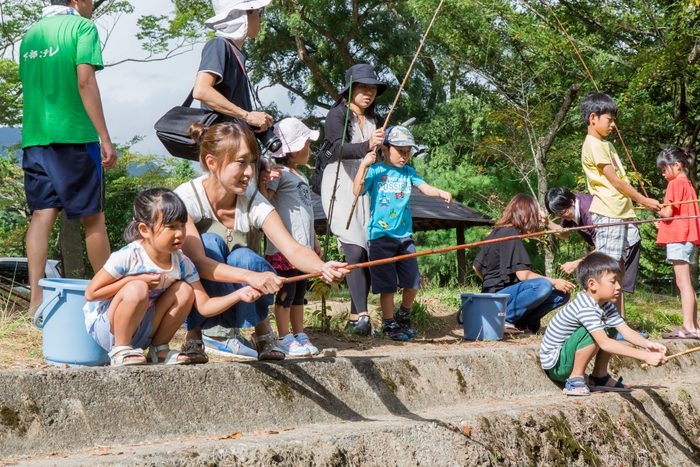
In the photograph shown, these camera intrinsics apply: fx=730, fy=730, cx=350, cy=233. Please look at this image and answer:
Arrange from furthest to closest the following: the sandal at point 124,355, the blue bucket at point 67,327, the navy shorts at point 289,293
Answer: the navy shorts at point 289,293 < the blue bucket at point 67,327 < the sandal at point 124,355

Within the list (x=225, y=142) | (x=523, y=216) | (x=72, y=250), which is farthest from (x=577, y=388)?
(x=72, y=250)

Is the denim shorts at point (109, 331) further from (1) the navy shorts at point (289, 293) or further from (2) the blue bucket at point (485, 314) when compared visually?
(2) the blue bucket at point (485, 314)

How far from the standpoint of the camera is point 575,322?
410 cm

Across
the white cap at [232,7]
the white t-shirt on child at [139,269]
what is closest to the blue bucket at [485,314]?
the white cap at [232,7]

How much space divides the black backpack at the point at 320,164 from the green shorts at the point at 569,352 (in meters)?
2.02

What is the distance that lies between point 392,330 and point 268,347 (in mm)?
2210

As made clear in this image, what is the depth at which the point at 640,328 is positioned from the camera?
21.7 feet

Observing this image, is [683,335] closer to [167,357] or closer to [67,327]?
[167,357]

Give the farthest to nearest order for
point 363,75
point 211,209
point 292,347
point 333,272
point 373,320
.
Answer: point 373,320 < point 363,75 < point 292,347 < point 211,209 < point 333,272

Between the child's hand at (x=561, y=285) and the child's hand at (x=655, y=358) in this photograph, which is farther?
the child's hand at (x=561, y=285)

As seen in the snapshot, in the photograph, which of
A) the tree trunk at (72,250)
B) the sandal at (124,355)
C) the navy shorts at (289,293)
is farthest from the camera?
the tree trunk at (72,250)

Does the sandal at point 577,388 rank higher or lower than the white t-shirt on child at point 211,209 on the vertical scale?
lower

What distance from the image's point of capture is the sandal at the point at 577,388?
13.3 feet

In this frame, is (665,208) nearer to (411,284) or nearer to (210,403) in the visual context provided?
(411,284)
